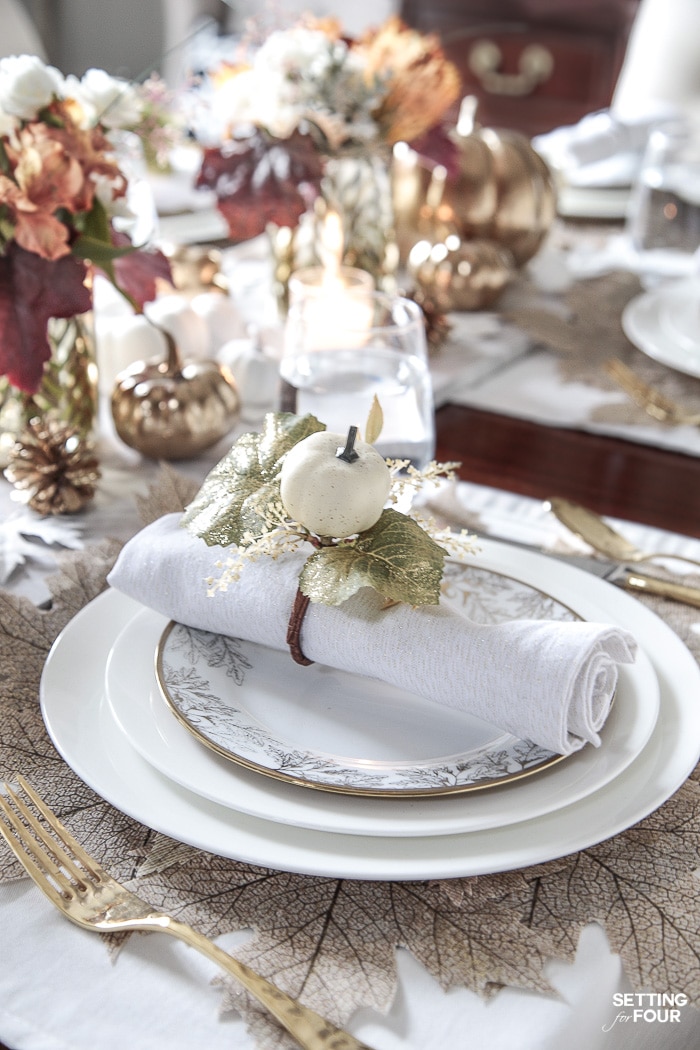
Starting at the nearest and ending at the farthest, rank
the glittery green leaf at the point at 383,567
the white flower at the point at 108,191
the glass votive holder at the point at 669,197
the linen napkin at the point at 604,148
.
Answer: the glittery green leaf at the point at 383,567
the white flower at the point at 108,191
the glass votive holder at the point at 669,197
the linen napkin at the point at 604,148

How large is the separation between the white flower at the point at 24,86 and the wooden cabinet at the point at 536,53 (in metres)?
2.90

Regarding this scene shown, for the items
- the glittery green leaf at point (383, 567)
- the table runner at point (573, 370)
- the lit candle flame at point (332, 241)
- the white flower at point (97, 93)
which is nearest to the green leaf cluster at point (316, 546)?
the glittery green leaf at point (383, 567)

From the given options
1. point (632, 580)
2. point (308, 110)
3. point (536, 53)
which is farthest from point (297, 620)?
point (536, 53)

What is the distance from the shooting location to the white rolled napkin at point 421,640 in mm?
450

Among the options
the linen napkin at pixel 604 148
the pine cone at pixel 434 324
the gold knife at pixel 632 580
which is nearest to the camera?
the gold knife at pixel 632 580

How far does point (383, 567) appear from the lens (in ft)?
1.59

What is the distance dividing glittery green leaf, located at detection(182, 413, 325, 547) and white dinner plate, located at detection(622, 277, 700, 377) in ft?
1.80

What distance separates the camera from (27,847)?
442 millimetres

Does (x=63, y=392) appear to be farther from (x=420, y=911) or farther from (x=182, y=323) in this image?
(x=420, y=911)

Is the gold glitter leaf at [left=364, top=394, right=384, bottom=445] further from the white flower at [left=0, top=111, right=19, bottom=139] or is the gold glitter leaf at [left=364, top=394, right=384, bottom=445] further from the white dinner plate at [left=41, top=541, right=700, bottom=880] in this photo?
the white flower at [left=0, top=111, right=19, bottom=139]

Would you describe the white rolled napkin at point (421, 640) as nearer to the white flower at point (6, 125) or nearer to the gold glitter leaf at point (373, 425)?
the gold glitter leaf at point (373, 425)

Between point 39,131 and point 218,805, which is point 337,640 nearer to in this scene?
point 218,805

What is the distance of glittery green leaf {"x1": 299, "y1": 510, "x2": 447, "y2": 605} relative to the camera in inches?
18.8

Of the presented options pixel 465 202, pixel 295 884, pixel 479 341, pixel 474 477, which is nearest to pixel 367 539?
pixel 295 884
